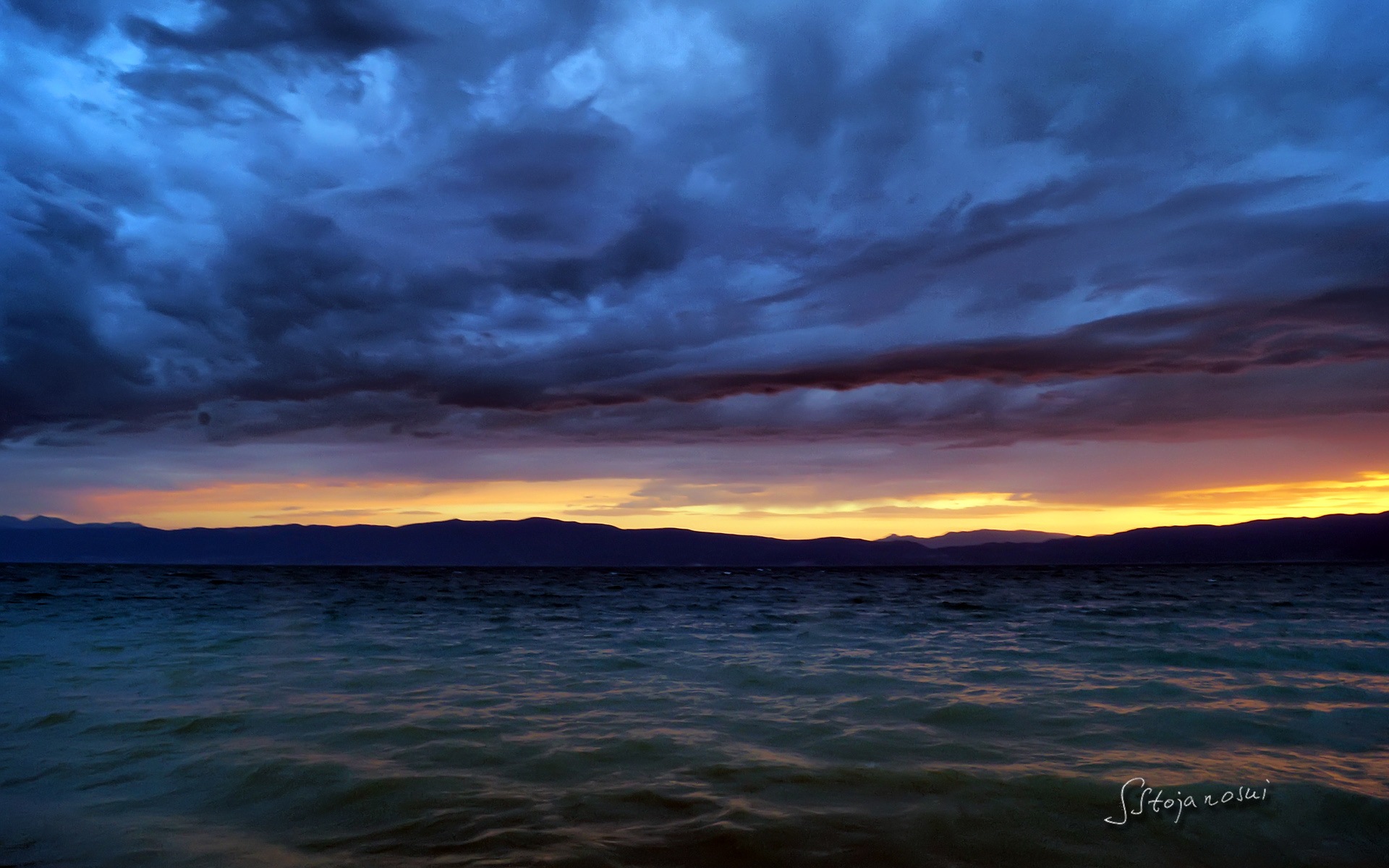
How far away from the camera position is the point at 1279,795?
7828 millimetres

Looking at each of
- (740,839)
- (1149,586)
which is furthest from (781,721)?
(1149,586)

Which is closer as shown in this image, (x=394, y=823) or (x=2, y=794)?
(x=394, y=823)

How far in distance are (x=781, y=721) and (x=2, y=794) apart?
9317 millimetres

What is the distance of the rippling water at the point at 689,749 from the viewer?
673 centimetres

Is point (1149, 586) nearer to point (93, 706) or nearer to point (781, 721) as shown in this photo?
point (781, 721)
